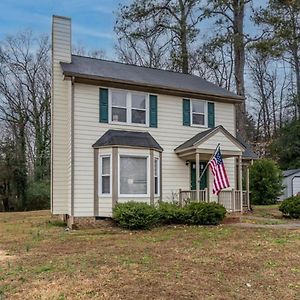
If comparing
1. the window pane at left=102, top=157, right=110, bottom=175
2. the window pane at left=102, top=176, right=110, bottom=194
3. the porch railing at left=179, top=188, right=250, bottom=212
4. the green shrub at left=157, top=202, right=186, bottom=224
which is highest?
the window pane at left=102, top=157, right=110, bottom=175

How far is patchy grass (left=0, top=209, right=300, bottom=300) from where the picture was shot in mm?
5582

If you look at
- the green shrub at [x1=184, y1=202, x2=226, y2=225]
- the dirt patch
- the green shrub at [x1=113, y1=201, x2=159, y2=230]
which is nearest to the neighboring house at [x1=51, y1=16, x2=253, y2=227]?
the green shrub at [x1=113, y1=201, x2=159, y2=230]

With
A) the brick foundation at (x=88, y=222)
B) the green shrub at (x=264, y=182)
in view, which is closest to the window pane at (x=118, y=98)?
the brick foundation at (x=88, y=222)

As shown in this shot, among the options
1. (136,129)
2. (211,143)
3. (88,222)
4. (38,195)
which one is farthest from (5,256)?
(38,195)

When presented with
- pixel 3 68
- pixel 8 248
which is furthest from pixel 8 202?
pixel 8 248

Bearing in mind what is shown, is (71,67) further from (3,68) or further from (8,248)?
(3,68)

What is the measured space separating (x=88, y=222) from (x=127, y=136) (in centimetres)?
326

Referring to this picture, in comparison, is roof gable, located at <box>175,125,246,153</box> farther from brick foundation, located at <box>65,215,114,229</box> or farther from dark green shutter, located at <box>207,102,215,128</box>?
brick foundation, located at <box>65,215,114,229</box>

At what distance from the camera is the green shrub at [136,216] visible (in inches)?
476

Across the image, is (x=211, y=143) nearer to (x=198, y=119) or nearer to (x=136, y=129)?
(x=198, y=119)

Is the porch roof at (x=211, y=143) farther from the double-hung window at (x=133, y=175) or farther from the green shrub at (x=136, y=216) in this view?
the green shrub at (x=136, y=216)

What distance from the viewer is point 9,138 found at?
30.7 meters

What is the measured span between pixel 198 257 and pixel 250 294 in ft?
7.03

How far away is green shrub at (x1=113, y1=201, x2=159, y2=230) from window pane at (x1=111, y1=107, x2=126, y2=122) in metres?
3.40
